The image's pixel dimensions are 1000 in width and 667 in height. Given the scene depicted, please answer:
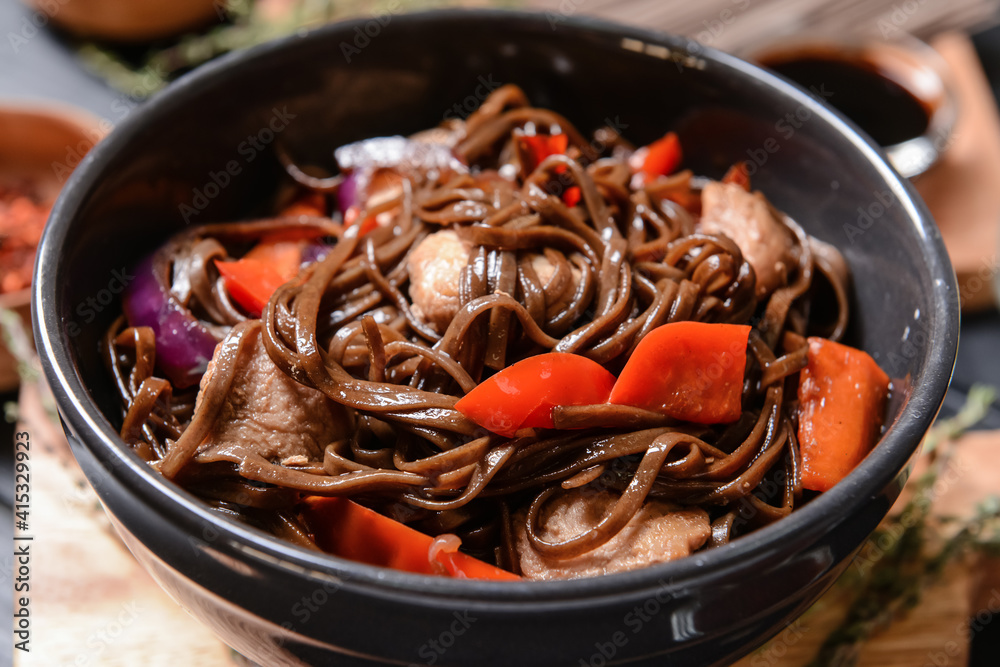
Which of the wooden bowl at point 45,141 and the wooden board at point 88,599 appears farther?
the wooden bowl at point 45,141

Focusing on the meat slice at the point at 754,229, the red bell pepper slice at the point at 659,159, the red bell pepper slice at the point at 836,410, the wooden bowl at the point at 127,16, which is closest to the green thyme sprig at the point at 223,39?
the wooden bowl at the point at 127,16

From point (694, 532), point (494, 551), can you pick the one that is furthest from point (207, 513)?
point (694, 532)

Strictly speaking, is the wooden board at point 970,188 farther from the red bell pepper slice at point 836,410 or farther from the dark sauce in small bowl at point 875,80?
the red bell pepper slice at point 836,410

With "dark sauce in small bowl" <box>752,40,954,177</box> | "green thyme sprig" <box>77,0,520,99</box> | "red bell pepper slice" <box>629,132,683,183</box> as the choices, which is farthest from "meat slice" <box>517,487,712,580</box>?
"green thyme sprig" <box>77,0,520,99</box>

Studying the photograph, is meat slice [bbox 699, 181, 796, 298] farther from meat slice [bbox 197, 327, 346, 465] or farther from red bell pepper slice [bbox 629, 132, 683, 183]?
meat slice [bbox 197, 327, 346, 465]

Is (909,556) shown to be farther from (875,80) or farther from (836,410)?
(875,80)

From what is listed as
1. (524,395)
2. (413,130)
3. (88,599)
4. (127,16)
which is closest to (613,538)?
(524,395)
